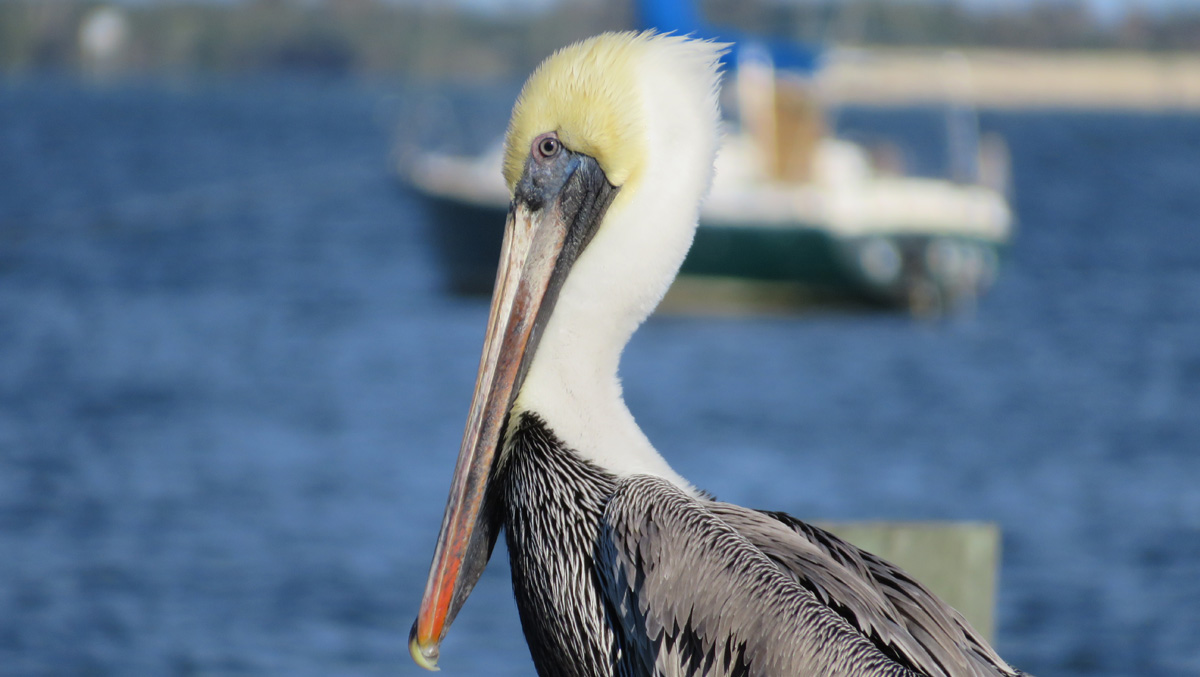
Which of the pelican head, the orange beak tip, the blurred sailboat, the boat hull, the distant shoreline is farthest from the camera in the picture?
the distant shoreline

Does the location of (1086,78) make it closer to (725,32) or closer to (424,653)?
(725,32)

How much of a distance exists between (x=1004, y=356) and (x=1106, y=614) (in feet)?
28.4

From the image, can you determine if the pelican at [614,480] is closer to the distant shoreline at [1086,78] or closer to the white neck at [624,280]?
the white neck at [624,280]

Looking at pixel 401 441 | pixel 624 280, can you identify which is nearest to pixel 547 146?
pixel 624 280

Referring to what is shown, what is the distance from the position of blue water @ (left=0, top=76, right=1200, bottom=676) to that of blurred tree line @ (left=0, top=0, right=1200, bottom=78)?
4.42 meters

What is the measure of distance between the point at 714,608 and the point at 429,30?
60.5m

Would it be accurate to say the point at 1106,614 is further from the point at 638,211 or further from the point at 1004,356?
the point at 1004,356

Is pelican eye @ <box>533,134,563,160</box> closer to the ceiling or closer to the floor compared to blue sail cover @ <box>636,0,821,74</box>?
closer to the floor

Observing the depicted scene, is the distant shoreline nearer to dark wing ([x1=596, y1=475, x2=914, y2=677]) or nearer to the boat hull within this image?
the boat hull

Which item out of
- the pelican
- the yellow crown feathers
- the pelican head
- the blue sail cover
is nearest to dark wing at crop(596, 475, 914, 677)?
the pelican

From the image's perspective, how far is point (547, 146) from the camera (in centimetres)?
310

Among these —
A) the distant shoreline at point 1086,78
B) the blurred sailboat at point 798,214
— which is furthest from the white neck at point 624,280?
the distant shoreline at point 1086,78

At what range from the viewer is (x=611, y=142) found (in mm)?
3057

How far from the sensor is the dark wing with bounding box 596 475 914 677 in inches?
105
